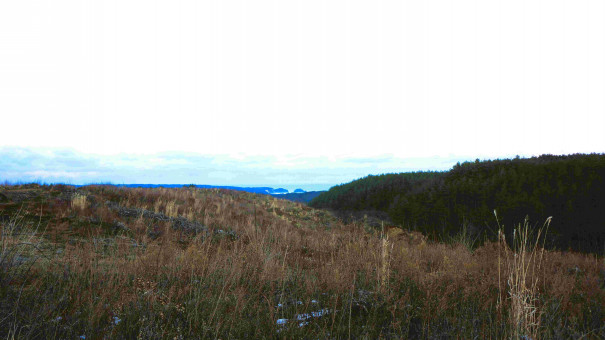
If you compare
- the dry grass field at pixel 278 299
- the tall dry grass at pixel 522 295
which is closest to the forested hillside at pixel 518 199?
the tall dry grass at pixel 522 295

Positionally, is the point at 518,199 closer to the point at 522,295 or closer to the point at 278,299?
the point at 522,295

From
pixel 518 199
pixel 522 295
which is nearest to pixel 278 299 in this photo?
pixel 522 295

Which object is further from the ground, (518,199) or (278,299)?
(518,199)

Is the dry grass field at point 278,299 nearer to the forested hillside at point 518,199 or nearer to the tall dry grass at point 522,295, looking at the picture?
the tall dry grass at point 522,295

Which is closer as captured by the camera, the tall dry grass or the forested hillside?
the tall dry grass

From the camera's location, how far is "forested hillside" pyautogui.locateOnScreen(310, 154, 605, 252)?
28.9ft

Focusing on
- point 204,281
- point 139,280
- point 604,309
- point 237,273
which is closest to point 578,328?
point 604,309

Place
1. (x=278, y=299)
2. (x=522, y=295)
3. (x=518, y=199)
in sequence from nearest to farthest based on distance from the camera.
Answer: (x=522, y=295), (x=278, y=299), (x=518, y=199)

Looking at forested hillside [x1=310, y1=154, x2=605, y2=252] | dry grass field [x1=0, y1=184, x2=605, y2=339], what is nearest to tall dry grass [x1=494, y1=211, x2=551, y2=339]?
dry grass field [x1=0, y1=184, x2=605, y2=339]

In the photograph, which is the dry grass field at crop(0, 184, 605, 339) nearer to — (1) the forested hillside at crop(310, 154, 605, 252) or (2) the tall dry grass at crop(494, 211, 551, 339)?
(2) the tall dry grass at crop(494, 211, 551, 339)

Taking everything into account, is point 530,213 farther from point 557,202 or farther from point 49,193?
point 49,193

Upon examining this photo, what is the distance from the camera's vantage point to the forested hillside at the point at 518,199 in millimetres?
8797

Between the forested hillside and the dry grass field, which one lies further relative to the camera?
the forested hillside

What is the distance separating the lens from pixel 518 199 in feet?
31.6
